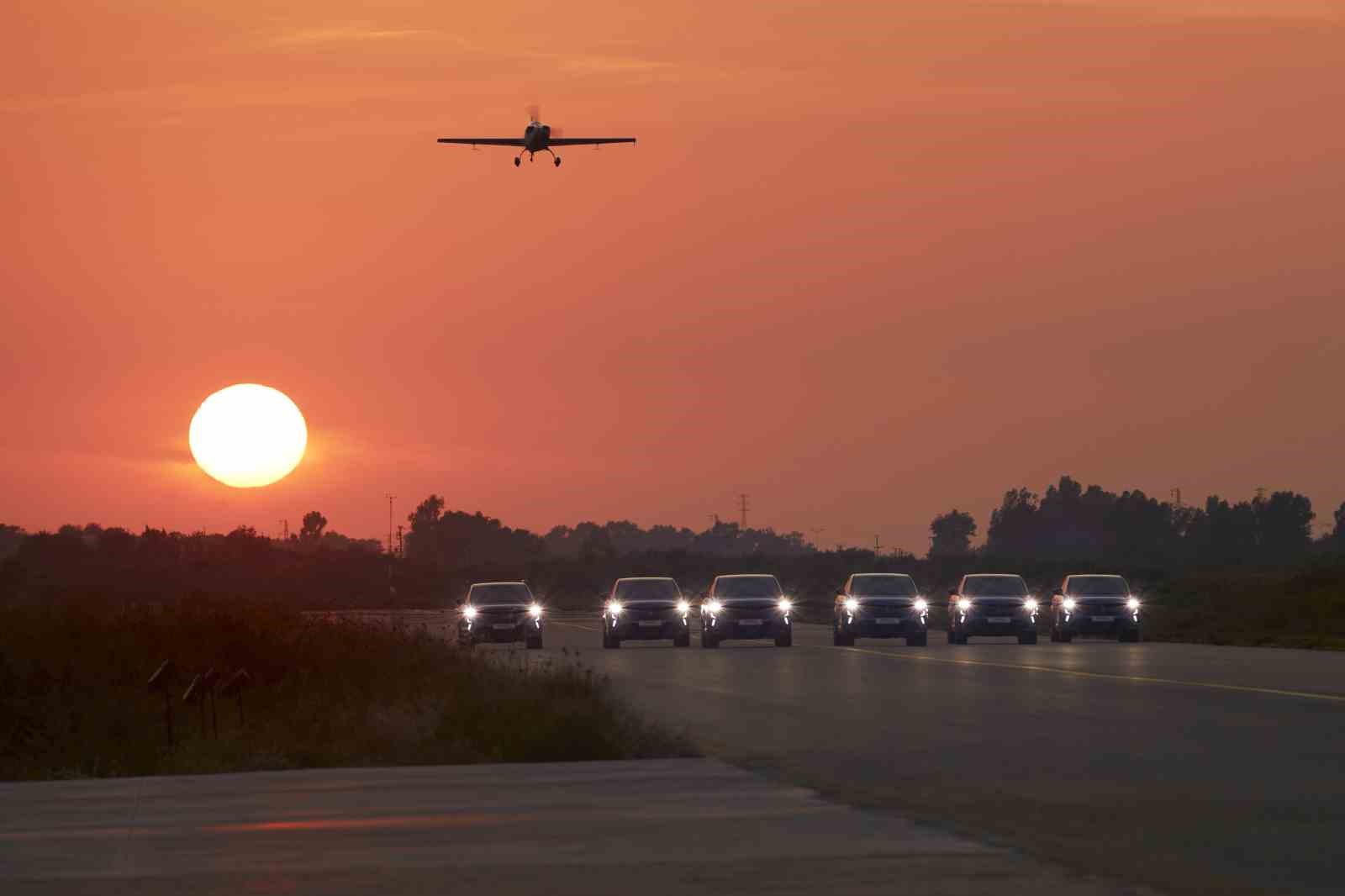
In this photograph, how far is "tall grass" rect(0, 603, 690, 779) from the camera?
1958cm

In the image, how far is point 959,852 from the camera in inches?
478

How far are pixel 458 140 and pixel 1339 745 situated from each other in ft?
135

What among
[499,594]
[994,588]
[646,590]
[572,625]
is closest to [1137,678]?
[994,588]

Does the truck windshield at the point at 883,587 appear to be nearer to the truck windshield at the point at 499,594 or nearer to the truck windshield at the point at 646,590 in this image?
the truck windshield at the point at 646,590

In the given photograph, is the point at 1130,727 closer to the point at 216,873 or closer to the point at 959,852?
the point at 959,852

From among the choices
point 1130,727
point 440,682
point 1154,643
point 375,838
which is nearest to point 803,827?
point 375,838

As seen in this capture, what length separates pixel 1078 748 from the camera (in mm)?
19500

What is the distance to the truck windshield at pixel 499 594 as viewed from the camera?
2080 inches

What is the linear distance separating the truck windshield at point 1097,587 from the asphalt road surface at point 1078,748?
480 inches

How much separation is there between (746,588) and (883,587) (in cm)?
335

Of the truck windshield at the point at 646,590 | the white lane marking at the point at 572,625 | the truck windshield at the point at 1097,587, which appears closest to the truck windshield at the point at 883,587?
the truck windshield at the point at 1097,587

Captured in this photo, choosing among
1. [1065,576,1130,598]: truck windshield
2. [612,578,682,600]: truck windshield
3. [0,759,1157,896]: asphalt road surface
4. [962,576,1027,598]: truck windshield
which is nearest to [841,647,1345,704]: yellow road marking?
[962,576,1027,598]: truck windshield

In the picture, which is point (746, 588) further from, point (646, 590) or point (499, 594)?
point (499, 594)

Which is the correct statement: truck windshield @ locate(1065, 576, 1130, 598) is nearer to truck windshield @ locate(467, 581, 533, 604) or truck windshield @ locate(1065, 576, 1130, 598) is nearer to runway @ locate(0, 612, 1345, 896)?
truck windshield @ locate(467, 581, 533, 604)
